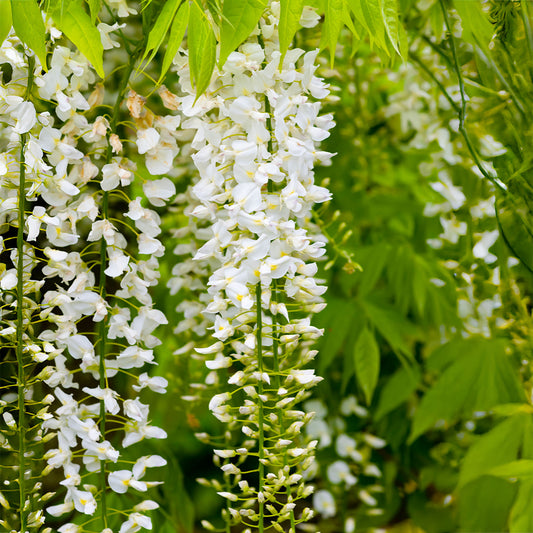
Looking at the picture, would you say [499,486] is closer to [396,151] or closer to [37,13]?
[396,151]

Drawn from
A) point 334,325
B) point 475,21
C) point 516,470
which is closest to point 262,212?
point 475,21

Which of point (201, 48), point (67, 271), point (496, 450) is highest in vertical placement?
point (201, 48)

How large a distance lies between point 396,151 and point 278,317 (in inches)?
38.7

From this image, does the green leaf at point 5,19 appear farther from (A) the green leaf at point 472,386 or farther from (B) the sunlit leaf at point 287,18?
(A) the green leaf at point 472,386

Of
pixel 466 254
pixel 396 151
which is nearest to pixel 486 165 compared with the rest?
pixel 466 254

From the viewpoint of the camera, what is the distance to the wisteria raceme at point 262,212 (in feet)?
2.42

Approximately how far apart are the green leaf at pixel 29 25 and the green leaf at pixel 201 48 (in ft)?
0.51

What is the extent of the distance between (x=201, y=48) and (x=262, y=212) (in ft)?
0.63

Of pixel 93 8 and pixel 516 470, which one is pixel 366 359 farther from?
pixel 93 8

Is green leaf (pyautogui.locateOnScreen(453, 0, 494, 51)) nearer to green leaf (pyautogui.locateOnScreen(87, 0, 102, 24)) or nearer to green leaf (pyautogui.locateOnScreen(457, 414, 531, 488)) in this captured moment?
green leaf (pyautogui.locateOnScreen(87, 0, 102, 24))

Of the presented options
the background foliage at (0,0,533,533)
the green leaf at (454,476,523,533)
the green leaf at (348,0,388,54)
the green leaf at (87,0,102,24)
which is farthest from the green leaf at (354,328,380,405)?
the green leaf at (87,0,102,24)

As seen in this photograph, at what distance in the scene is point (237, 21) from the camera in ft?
2.27

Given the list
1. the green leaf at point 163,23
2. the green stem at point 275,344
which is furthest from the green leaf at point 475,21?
the green leaf at point 163,23

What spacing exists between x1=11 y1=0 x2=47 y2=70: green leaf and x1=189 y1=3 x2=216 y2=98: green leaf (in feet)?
0.51
